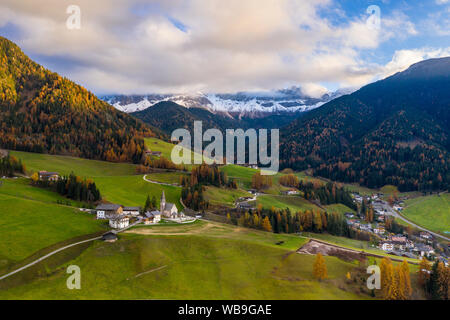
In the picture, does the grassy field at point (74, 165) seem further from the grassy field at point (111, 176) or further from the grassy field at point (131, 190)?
the grassy field at point (131, 190)

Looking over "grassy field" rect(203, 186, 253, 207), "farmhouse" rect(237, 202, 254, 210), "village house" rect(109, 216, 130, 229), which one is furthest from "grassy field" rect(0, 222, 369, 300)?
"grassy field" rect(203, 186, 253, 207)

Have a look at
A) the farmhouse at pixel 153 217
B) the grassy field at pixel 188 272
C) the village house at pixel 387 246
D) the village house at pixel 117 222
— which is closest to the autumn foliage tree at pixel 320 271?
the grassy field at pixel 188 272

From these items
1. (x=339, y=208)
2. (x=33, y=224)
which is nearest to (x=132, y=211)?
(x=33, y=224)

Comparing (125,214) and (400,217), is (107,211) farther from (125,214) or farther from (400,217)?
(400,217)

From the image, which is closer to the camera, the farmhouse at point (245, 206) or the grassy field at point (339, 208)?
the farmhouse at point (245, 206)
